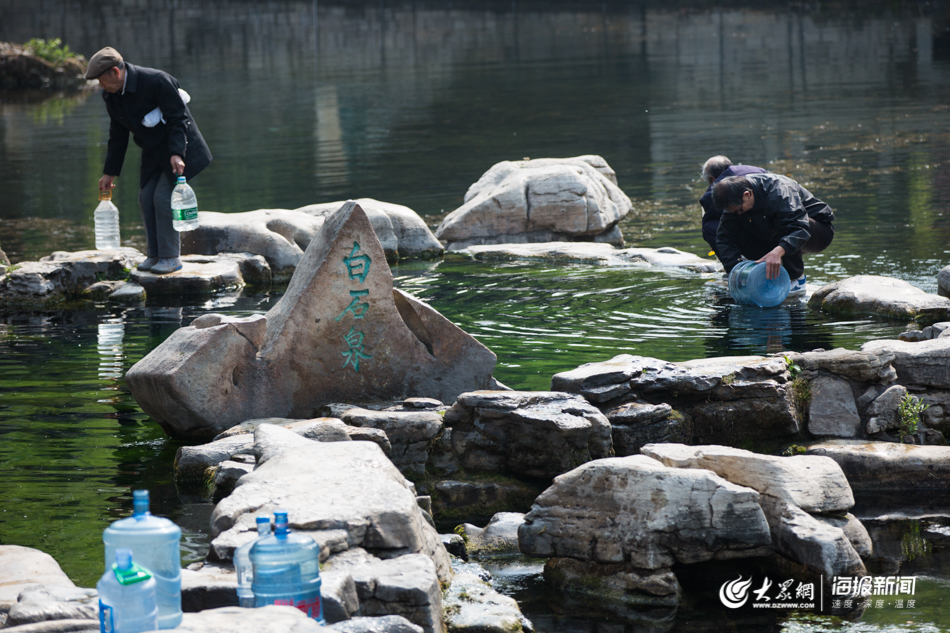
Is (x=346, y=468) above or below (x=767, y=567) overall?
above

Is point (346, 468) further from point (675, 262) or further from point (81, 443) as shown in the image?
point (675, 262)

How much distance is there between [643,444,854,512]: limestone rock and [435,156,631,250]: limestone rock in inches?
327

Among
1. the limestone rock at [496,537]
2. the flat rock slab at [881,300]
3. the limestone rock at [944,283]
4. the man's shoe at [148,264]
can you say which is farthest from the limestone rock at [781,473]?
the man's shoe at [148,264]

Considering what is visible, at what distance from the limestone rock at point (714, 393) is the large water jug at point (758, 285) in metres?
2.84

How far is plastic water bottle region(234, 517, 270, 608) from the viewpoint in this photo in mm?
3746

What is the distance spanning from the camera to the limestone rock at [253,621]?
3.22 meters

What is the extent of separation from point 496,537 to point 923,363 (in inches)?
115

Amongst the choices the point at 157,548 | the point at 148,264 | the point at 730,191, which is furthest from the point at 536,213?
the point at 157,548

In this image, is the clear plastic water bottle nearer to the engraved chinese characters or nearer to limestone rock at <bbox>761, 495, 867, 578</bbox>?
the engraved chinese characters

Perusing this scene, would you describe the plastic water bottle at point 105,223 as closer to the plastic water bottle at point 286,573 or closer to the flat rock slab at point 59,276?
the flat rock slab at point 59,276

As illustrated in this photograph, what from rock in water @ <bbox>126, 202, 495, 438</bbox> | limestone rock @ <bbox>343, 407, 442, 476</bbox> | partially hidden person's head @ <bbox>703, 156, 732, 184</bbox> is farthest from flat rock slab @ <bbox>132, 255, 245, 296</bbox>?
limestone rock @ <bbox>343, 407, 442, 476</bbox>

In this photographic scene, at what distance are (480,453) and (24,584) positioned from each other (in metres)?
2.59

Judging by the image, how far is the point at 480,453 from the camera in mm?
6152

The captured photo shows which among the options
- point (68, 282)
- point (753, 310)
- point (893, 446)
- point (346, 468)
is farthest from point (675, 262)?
point (346, 468)
